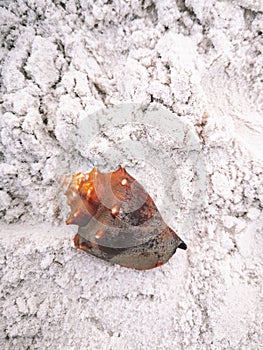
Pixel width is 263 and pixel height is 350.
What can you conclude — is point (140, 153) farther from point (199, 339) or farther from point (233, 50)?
point (199, 339)

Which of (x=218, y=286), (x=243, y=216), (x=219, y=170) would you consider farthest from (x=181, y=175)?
(x=218, y=286)

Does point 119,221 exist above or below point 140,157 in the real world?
below

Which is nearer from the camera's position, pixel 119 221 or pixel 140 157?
pixel 119 221

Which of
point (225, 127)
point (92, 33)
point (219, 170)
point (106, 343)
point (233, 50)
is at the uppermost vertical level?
point (233, 50)
